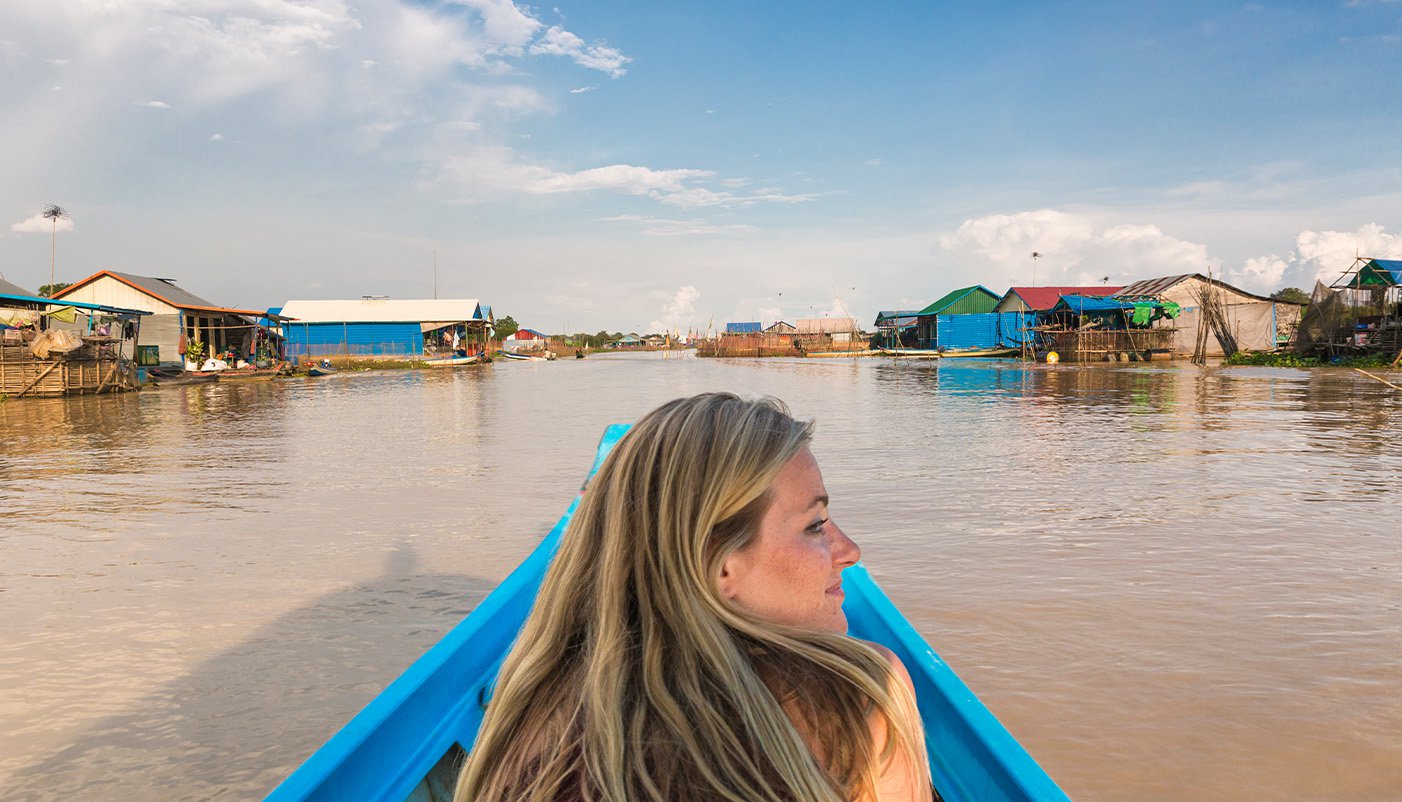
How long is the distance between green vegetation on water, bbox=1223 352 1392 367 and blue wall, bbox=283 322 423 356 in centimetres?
4071

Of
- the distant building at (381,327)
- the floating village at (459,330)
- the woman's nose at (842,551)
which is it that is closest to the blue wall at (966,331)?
the floating village at (459,330)

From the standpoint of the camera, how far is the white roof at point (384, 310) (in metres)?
49.9

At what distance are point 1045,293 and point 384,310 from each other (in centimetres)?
3947

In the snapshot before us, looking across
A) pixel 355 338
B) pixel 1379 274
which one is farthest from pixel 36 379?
pixel 1379 274

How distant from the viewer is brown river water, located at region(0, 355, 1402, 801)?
366 centimetres

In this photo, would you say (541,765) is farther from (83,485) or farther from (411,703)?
(83,485)

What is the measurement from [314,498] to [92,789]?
5.92 m

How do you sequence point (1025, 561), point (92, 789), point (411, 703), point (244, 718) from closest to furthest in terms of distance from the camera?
point (411, 703), point (92, 789), point (244, 718), point (1025, 561)

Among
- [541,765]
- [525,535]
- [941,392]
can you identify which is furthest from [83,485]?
[941,392]

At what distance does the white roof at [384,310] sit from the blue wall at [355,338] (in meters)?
0.53

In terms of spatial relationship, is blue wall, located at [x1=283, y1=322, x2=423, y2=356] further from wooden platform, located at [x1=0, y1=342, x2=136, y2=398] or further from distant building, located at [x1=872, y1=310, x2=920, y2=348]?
distant building, located at [x1=872, y1=310, x2=920, y2=348]

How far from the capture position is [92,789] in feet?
11.2

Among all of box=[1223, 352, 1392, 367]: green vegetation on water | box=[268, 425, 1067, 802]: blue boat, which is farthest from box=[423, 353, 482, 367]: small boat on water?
box=[268, 425, 1067, 802]: blue boat

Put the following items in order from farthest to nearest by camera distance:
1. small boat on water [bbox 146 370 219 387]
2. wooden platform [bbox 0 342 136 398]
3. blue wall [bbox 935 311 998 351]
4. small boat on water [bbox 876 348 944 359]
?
small boat on water [bbox 876 348 944 359] → blue wall [bbox 935 311 998 351] → small boat on water [bbox 146 370 219 387] → wooden platform [bbox 0 342 136 398]
